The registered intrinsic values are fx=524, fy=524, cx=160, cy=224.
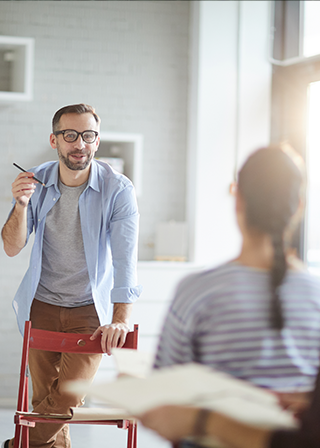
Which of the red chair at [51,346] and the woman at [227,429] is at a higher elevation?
the woman at [227,429]

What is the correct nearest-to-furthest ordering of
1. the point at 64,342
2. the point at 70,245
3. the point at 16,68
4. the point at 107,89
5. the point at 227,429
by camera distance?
1. the point at 227,429
2. the point at 64,342
3. the point at 70,245
4. the point at 16,68
5. the point at 107,89

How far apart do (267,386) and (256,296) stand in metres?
0.15

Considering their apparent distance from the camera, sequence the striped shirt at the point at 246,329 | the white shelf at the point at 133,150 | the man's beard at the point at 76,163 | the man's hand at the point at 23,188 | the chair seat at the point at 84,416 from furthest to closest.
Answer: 1. the white shelf at the point at 133,150
2. the man's beard at the point at 76,163
3. the man's hand at the point at 23,188
4. the chair seat at the point at 84,416
5. the striped shirt at the point at 246,329

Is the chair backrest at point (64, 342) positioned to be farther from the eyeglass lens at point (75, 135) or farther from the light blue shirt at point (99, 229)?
the eyeglass lens at point (75, 135)

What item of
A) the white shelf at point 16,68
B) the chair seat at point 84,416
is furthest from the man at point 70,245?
the white shelf at point 16,68

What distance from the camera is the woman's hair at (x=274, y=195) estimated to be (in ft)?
3.06

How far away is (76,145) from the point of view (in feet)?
6.51

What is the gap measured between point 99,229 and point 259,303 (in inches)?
48.8

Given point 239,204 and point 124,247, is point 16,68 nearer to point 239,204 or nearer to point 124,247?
point 124,247

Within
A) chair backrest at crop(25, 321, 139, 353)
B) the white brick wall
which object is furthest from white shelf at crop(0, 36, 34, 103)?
chair backrest at crop(25, 321, 139, 353)

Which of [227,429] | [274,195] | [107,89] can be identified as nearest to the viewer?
[227,429]

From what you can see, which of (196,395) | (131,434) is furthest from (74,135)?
(196,395)

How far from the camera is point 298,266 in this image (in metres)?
0.97

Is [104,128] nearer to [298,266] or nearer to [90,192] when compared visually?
[90,192]
